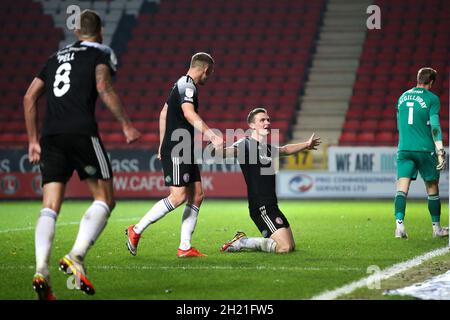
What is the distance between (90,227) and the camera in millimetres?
5910

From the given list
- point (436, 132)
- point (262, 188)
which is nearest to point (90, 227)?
point (262, 188)

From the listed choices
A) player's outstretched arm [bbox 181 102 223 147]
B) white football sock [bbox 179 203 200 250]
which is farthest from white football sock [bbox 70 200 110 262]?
white football sock [bbox 179 203 200 250]

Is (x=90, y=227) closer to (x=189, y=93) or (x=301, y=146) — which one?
(x=189, y=93)

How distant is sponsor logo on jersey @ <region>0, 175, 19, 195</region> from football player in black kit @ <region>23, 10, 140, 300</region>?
14.7 metres

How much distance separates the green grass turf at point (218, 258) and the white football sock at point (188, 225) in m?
0.23

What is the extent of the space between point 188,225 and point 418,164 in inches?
131

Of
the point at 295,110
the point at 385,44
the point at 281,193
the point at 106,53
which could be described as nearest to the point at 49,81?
the point at 106,53

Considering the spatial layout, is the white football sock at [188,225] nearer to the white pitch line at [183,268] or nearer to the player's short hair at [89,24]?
the white pitch line at [183,268]

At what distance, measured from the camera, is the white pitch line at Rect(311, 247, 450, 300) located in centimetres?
591

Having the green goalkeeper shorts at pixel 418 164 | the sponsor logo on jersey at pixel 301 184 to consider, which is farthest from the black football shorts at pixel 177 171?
the sponsor logo on jersey at pixel 301 184

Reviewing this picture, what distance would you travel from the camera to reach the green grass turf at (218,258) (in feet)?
20.5

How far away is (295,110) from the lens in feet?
78.8
